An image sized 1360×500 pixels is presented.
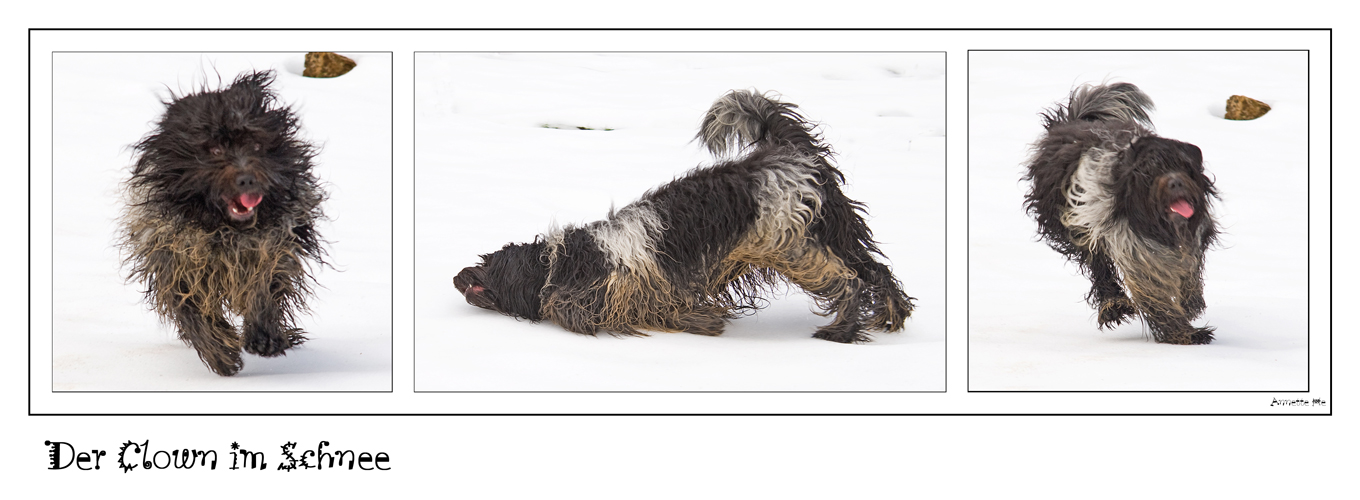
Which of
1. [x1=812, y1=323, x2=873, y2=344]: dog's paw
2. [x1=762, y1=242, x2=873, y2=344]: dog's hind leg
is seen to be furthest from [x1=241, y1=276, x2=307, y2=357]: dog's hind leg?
[x1=812, y1=323, x2=873, y2=344]: dog's paw

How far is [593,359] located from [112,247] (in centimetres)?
238

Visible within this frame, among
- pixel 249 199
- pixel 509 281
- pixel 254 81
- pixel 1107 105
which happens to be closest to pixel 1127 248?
pixel 1107 105

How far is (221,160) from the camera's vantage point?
441 cm

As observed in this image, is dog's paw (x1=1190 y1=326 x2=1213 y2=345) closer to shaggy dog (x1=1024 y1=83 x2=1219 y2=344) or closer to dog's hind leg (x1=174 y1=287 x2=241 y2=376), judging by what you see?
shaggy dog (x1=1024 y1=83 x2=1219 y2=344)

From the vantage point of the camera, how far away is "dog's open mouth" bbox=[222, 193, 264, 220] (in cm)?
439

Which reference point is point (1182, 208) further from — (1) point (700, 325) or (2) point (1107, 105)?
(1) point (700, 325)

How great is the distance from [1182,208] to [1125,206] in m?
0.26

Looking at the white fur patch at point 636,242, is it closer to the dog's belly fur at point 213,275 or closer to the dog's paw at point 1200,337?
the dog's belly fur at point 213,275

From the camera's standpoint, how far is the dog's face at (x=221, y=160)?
441 centimetres

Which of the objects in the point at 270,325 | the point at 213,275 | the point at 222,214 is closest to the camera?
the point at 222,214

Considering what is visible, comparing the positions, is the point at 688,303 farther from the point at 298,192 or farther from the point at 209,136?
the point at 209,136

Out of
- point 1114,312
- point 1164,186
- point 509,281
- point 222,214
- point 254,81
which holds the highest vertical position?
point 254,81

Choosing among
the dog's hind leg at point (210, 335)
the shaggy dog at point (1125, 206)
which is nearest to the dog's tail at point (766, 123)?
the shaggy dog at point (1125, 206)

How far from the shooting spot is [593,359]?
494cm
